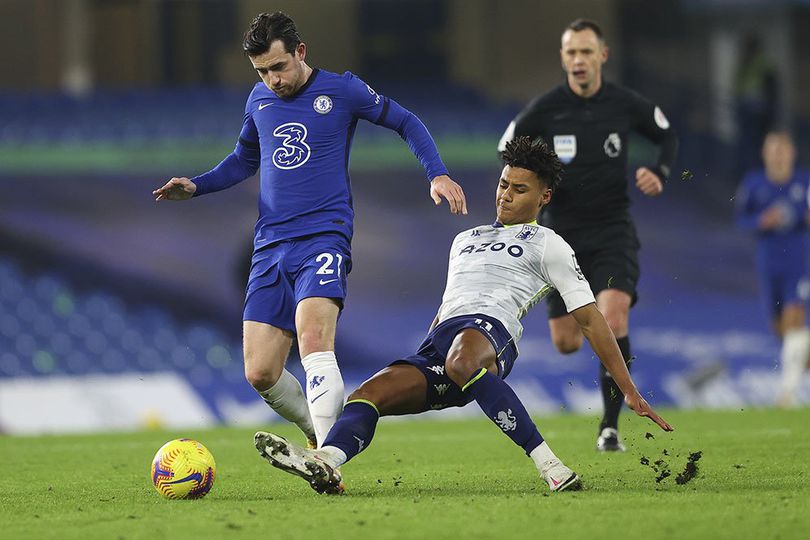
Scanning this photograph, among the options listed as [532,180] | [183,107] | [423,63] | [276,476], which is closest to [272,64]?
[532,180]

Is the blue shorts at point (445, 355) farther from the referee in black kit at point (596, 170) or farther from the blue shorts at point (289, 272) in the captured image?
the referee in black kit at point (596, 170)

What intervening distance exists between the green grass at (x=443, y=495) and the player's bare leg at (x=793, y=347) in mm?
3859

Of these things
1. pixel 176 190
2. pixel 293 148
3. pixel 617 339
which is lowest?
pixel 617 339

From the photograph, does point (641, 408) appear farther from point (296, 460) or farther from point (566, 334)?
point (566, 334)

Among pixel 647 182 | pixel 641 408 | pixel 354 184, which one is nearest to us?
pixel 641 408

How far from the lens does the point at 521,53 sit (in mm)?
19516

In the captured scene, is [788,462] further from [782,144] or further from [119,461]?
[782,144]

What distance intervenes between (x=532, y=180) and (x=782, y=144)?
7994mm

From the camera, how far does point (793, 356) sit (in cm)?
1270

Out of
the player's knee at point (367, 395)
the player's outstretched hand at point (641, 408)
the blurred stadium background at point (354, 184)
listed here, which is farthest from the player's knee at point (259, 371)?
the blurred stadium background at point (354, 184)

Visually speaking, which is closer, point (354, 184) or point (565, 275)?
point (565, 275)

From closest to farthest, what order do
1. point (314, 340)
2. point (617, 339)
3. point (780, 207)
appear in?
point (314, 340) < point (617, 339) < point (780, 207)

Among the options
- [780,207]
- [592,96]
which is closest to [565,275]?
[592,96]

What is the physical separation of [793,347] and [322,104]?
7844mm
